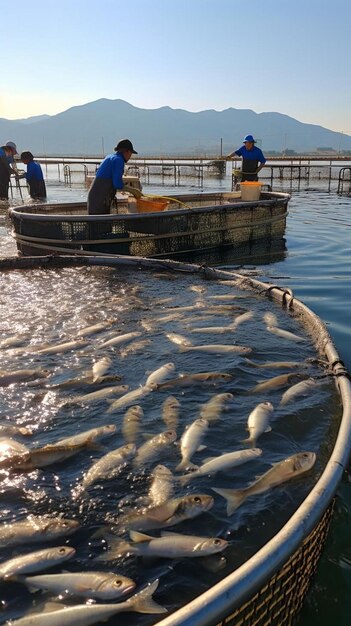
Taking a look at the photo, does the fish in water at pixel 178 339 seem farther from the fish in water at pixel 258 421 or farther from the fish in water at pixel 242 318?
the fish in water at pixel 258 421

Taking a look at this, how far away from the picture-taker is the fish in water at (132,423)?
4.52m

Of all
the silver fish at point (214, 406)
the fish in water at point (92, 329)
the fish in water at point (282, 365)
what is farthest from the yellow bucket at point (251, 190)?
the silver fish at point (214, 406)

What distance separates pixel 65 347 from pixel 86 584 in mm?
3700

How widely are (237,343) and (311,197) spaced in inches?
943

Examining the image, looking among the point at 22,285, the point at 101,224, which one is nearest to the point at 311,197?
the point at 101,224

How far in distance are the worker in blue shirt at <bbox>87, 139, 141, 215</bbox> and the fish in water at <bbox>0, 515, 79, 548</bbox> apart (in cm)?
867

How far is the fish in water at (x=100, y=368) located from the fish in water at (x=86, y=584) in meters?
2.65

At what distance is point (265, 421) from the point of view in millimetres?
4691

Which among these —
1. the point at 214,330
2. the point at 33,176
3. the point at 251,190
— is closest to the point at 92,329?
the point at 214,330

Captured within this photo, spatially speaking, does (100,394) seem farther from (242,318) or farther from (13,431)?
(242,318)

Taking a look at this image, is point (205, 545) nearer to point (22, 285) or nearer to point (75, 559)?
point (75, 559)

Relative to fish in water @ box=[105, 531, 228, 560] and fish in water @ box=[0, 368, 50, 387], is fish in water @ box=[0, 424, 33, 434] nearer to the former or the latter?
fish in water @ box=[0, 368, 50, 387]

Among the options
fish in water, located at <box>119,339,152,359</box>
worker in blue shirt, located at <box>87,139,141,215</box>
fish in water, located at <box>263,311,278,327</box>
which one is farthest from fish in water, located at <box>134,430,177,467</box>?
worker in blue shirt, located at <box>87,139,141,215</box>

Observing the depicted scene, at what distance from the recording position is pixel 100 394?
5199 millimetres
